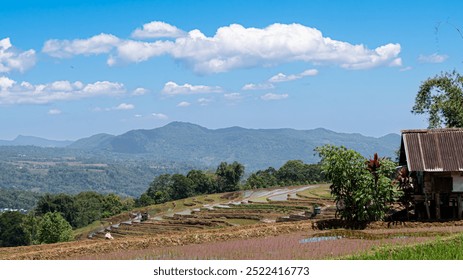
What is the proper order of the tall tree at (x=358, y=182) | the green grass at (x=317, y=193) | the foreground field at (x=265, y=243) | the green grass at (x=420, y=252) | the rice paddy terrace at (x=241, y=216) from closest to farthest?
the green grass at (x=420, y=252)
the foreground field at (x=265, y=243)
the tall tree at (x=358, y=182)
the rice paddy terrace at (x=241, y=216)
the green grass at (x=317, y=193)

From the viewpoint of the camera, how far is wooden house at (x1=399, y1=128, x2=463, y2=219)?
26.3 meters

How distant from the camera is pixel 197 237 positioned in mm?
23516

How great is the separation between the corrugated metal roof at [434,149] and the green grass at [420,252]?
10.2 meters

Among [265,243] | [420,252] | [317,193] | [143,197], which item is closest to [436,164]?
[265,243]

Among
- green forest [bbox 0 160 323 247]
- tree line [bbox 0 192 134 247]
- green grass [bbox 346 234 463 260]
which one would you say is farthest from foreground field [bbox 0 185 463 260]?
green forest [bbox 0 160 323 247]

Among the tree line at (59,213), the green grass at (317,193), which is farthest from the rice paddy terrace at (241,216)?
the tree line at (59,213)

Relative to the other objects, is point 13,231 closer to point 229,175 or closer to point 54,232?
point 54,232

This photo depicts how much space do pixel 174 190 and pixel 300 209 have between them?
6837 centimetres

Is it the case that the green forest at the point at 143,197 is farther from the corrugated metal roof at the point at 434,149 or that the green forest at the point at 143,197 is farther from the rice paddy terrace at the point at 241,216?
the corrugated metal roof at the point at 434,149

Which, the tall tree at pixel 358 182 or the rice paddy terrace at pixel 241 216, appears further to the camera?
the rice paddy terrace at pixel 241 216

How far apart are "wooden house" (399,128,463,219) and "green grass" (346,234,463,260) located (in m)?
10.3

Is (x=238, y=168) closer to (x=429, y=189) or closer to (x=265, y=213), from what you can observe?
(x=265, y=213)

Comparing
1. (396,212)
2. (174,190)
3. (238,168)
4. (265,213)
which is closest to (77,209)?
(174,190)

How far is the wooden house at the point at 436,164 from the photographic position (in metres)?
26.3
